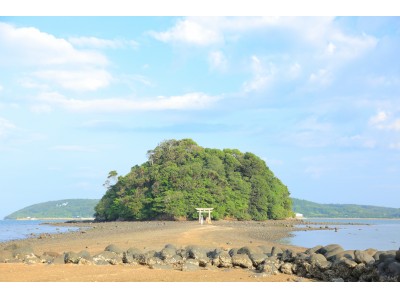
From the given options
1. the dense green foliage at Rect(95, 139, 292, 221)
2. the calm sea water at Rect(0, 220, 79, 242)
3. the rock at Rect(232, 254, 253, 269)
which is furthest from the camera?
the dense green foliage at Rect(95, 139, 292, 221)

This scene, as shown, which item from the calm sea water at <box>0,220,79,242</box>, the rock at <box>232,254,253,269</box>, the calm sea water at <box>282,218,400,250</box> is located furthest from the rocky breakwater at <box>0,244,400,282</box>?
the calm sea water at <box>0,220,79,242</box>

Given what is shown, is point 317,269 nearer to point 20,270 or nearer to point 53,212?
point 20,270

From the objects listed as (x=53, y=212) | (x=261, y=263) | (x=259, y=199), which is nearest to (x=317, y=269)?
(x=261, y=263)

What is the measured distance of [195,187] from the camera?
6731cm

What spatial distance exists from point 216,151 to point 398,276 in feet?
221

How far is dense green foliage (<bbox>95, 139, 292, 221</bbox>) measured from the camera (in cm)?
6694

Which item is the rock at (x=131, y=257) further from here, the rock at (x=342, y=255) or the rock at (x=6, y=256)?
the rock at (x=342, y=255)

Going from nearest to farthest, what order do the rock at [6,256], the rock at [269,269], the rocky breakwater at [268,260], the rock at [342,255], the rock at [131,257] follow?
the rocky breakwater at [268,260], the rock at [342,255], the rock at [269,269], the rock at [131,257], the rock at [6,256]

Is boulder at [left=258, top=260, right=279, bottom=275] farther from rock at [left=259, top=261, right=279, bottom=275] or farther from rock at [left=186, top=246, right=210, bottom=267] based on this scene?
rock at [left=186, top=246, right=210, bottom=267]

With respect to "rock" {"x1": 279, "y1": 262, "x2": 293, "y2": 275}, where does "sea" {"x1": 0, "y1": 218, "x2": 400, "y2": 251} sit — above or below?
below

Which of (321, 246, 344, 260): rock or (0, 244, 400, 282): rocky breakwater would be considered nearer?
(0, 244, 400, 282): rocky breakwater

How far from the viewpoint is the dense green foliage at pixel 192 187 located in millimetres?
66938

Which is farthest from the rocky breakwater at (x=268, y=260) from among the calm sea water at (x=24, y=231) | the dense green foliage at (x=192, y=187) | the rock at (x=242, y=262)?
the dense green foliage at (x=192, y=187)

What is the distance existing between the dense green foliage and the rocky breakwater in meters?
49.9
